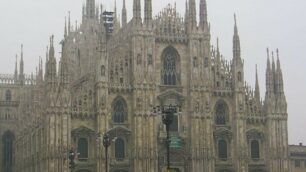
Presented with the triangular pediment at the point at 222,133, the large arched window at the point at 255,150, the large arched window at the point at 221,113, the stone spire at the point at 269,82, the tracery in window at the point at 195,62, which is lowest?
the large arched window at the point at 255,150

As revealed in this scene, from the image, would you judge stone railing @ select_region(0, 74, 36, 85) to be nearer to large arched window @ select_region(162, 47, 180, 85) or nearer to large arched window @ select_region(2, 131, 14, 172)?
large arched window @ select_region(2, 131, 14, 172)

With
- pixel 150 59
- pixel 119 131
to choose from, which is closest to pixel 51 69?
pixel 119 131

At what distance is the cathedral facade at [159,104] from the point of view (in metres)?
69.9

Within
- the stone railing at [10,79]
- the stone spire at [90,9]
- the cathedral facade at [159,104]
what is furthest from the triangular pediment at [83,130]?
the stone railing at [10,79]

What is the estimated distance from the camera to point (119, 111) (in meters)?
72.9

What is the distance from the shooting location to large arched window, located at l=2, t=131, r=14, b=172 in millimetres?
103688

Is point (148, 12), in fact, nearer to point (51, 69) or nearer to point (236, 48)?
point (236, 48)

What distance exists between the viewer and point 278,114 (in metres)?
77.4

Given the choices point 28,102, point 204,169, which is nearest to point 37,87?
point 28,102

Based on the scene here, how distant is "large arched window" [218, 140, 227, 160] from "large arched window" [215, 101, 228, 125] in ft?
7.60

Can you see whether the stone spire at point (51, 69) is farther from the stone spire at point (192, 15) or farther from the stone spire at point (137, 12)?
the stone spire at point (192, 15)

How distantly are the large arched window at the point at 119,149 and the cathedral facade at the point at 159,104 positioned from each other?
0.36ft

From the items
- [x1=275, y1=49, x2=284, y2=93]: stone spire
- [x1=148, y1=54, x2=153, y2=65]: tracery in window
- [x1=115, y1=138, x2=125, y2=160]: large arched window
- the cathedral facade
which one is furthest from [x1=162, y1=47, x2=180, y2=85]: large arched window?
[x1=275, y1=49, x2=284, y2=93]: stone spire

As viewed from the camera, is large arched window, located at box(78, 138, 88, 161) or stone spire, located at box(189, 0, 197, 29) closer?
large arched window, located at box(78, 138, 88, 161)
